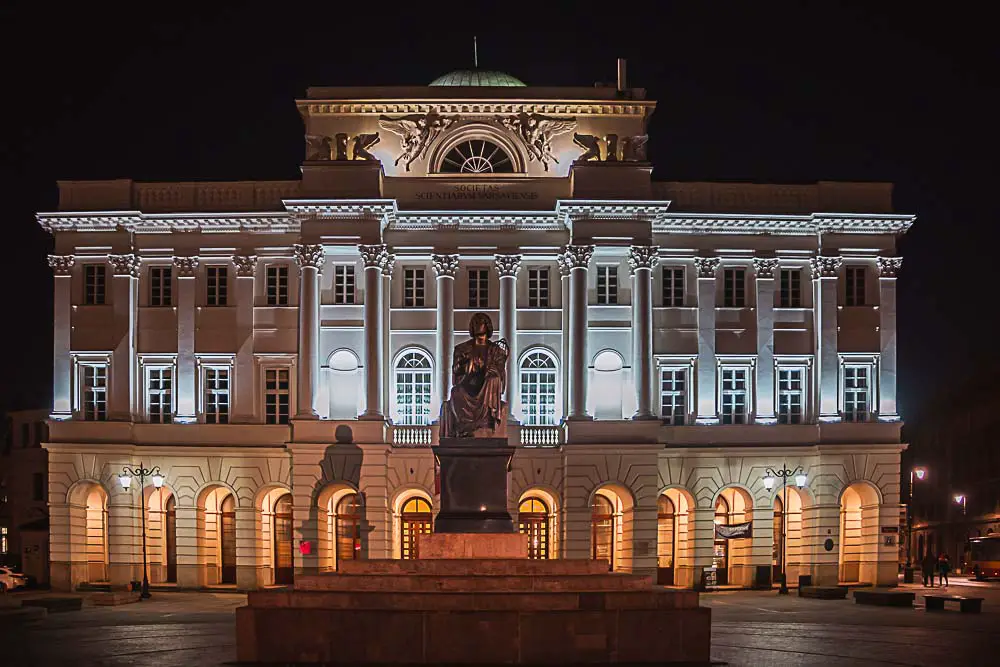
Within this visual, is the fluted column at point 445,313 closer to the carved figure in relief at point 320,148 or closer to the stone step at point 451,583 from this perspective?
the carved figure in relief at point 320,148

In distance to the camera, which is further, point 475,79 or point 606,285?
point 475,79

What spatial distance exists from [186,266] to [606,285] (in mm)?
18527

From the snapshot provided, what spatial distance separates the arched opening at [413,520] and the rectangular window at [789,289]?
1823 cm

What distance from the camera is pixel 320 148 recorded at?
2393 inches

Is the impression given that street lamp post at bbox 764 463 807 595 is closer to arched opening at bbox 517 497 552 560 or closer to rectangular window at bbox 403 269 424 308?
arched opening at bbox 517 497 552 560

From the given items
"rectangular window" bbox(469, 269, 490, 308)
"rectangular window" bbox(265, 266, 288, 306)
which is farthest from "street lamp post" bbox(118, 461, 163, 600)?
"rectangular window" bbox(469, 269, 490, 308)

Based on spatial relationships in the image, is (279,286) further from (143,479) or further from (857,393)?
(857,393)

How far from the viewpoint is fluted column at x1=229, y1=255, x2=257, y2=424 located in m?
61.7

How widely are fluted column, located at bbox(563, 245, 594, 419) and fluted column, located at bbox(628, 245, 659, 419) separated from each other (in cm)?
208

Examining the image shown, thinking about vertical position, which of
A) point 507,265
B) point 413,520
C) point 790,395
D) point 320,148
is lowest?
point 413,520

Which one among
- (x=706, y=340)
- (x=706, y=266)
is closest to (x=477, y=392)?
(x=706, y=340)

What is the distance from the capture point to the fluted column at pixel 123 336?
2426 inches

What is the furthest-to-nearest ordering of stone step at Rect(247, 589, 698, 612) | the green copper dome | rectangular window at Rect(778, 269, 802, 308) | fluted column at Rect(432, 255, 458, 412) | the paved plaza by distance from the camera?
the green copper dome
rectangular window at Rect(778, 269, 802, 308)
fluted column at Rect(432, 255, 458, 412)
the paved plaza
stone step at Rect(247, 589, 698, 612)

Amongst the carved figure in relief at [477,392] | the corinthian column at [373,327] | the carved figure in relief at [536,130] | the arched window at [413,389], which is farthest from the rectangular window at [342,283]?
the carved figure in relief at [477,392]
